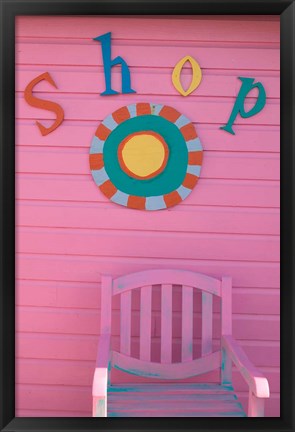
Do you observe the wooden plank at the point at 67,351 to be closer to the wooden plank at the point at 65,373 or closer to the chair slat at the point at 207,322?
the wooden plank at the point at 65,373

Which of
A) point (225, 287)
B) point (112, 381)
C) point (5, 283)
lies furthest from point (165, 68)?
point (112, 381)

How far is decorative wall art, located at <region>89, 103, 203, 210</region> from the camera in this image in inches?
105

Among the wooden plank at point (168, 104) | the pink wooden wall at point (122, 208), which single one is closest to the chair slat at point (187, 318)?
the pink wooden wall at point (122, 208)

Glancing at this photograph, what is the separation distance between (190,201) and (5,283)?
3.12ft

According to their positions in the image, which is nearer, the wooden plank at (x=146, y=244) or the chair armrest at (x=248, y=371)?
the chair armrest at (x=248, y=371)

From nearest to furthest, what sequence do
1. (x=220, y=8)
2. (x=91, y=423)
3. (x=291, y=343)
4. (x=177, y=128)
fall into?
(x=91, y=423)
(x=291, y=343)
(x=220, y=8)
(x=177, y=128)

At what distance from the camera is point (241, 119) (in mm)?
2705

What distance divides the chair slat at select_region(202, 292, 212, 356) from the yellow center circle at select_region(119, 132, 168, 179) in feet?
2.10

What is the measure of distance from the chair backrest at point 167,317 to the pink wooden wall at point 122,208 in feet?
0.50

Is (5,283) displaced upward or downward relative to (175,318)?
upward

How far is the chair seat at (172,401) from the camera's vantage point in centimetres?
222

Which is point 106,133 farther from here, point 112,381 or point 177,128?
point 112,381

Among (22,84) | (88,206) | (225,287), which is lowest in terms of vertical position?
(225,287)

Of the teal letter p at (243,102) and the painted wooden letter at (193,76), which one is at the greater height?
the painted wooden letter at (193,76)
